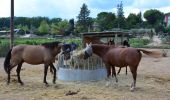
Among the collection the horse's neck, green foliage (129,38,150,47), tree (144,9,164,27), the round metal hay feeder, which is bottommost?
the round metal hay feeder

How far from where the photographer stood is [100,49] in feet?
41.8

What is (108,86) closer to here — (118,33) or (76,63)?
(76,63)

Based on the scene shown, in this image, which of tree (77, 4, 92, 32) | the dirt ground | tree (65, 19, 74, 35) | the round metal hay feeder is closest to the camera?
the dirt ground

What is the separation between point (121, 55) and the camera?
11.9m

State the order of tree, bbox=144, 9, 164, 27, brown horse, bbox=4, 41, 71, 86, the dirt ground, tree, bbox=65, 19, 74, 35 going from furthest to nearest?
tree, bbox=144, 9, 164, 27 → tree, bbox=65, 19, 74, 35 → brown horse, bbox=4, 41, 71, 86 → the dirt ground

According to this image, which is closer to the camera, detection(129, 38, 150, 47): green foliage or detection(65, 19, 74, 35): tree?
detection(129, 38, 150, 47): green foliage

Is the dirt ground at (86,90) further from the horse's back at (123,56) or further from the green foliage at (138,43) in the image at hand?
the green foliage at (138,43)

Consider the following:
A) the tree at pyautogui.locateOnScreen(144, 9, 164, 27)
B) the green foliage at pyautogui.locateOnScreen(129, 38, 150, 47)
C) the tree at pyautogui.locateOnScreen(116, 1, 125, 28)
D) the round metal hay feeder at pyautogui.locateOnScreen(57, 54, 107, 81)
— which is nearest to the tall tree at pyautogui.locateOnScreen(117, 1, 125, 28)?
the tree at pyautogui.locateOnScreen(116, 1, 125, 28)

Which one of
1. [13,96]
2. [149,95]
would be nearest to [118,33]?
[149,95]

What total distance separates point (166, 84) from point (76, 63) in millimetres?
3391

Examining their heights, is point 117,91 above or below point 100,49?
below

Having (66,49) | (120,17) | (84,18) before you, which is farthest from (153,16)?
(66,49)

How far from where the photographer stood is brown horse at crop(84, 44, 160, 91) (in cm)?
1162

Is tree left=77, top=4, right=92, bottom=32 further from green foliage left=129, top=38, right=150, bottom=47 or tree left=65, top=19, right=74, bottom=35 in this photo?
green foliage left=129, top=38, right=150, bottom=47
